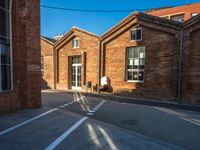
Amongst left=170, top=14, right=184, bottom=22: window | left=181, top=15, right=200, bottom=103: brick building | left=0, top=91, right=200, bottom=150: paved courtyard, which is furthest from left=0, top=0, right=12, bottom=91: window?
left=170, top=14, right=184, bottom=22: window

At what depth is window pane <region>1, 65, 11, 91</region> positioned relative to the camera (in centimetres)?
703

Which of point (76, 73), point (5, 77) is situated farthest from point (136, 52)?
point (5, 77)

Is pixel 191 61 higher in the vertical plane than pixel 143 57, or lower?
lower

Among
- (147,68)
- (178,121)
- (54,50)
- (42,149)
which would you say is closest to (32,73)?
(42,149)

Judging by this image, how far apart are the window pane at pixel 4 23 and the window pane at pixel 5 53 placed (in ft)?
1.37

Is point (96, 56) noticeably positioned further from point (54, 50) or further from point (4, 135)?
point (4, 135)

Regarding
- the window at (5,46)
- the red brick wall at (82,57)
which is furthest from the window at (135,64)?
the window at (5,46)

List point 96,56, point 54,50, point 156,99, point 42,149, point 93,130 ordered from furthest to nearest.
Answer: point 54,50 < point 96,56 < point 156,99 < point 93,130 < point 42,149

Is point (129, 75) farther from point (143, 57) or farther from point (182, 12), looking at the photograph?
point (182, 12)

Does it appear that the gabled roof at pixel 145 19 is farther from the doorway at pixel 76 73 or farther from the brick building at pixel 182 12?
the brick building at pixel 182 12

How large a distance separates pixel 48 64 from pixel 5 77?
12.8 metres

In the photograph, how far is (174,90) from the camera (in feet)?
37.8

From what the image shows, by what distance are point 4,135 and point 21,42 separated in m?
4.23

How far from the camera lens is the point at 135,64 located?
13.5 metres
